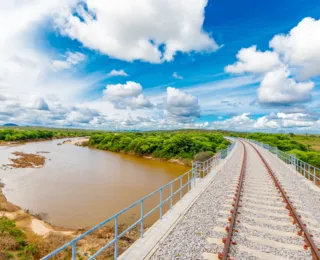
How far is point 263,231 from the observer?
632 cm

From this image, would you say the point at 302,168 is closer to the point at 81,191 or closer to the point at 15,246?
the point at 15,246

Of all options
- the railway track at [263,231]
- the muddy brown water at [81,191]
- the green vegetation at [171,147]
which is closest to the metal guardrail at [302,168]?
the railway track at [263,231]

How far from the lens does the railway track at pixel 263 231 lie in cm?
516

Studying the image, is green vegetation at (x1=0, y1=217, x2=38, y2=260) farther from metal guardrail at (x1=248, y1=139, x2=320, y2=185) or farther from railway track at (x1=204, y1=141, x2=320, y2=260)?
metal guardrail at (x1=248, y1=139, x2=320, y2=185)

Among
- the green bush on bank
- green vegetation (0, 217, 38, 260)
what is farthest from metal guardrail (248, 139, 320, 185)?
the green bush on bank

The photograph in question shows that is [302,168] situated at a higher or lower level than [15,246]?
higher

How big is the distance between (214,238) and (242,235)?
0.85 meters

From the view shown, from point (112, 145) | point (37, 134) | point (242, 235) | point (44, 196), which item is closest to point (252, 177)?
point (242, 235)

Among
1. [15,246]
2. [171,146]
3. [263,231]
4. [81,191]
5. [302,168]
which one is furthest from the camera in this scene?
[171,146]

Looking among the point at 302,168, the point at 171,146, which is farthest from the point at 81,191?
the point at 171,146

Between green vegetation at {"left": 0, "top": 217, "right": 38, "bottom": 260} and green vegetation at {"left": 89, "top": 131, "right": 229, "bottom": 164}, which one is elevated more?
green vegetation at {"left": 89, "top": 131, "right": 229, "bottom": 164}

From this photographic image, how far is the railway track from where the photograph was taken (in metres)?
5.16

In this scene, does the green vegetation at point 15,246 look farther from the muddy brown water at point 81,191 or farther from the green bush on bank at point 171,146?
the green bush on bank at point 171,146

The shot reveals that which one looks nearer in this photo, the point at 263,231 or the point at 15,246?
the point at 263,231
